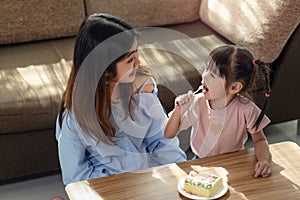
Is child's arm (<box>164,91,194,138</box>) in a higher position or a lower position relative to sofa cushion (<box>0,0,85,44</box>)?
higher

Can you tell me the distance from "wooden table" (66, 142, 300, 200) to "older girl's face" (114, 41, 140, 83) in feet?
1.01

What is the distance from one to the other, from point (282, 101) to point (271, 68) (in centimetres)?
18

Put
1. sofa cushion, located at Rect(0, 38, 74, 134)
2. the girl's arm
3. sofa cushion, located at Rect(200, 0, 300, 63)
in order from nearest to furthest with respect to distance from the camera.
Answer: the girl's arm, sofa cushion, located at Rect(0, 38, 74, 134), sofa cushion, located at Rect(200, 0, 300, 63)

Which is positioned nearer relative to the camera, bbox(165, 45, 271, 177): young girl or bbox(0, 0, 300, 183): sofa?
bbox(165, 45, 271, 177): young girl

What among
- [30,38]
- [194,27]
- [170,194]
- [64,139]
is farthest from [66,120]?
[194,27]

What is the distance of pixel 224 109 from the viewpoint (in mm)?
1967

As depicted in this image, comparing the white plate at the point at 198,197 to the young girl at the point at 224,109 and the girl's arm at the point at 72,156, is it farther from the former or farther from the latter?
the girl's arm at the point at 72,156

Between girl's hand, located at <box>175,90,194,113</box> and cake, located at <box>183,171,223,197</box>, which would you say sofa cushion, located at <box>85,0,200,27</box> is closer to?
girl's hand, located at <box>175,90,194,113</box>

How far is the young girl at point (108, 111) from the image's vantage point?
1.87m

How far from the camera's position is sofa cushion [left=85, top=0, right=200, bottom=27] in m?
3.00

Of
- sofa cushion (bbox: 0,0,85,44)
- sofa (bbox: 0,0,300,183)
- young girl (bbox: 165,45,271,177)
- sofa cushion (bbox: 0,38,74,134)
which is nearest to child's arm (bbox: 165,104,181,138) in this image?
young girl (bbox: 165,45,271,177)

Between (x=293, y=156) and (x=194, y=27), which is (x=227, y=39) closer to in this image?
(x=194, y=27)

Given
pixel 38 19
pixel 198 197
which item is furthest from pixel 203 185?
pixel 38 19

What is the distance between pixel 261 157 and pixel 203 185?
253 mm
